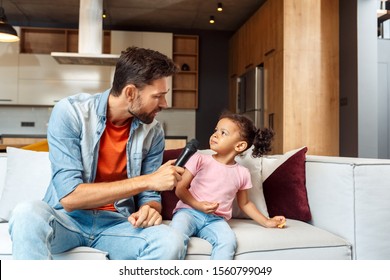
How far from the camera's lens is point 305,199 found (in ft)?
6.16

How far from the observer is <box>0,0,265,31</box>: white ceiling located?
545 centimetres

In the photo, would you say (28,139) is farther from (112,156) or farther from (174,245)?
(174,245)

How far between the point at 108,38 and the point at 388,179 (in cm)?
545

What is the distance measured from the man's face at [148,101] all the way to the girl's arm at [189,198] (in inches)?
13.1

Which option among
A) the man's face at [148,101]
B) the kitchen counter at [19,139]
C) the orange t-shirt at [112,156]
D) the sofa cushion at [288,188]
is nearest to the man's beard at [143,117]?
the man's face at [148,101]

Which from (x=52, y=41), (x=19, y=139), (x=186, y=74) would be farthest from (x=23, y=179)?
(x=52, y=41)

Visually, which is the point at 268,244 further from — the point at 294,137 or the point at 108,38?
the point at 108,38

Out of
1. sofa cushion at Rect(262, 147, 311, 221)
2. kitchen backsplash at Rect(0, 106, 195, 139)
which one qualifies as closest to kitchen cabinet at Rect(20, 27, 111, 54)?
kitchen backsplash at Rect(0, 106, 195, 139)

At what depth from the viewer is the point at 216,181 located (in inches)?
67.2

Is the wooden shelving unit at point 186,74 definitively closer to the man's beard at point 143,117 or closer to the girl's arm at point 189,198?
the girl's arm at point 189,198

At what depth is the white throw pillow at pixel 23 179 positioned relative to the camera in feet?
5.95

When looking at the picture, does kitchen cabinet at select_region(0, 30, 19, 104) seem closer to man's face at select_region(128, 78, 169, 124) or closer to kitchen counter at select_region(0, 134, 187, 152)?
kitchen counter at select_region(0, 134, 187, 152)

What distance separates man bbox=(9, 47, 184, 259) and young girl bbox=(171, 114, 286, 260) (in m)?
0.15
